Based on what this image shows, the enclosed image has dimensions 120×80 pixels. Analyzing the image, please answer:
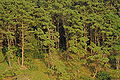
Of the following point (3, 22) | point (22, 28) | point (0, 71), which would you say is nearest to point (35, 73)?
point (0, 71)

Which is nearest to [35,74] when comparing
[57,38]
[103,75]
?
[57,38]

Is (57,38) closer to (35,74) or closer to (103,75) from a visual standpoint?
(35,74)

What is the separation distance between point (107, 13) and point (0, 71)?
18939mm

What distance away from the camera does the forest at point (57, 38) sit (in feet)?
95.8

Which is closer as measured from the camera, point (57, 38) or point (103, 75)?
point (103, 75)

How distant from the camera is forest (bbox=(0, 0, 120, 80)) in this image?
29198 mm

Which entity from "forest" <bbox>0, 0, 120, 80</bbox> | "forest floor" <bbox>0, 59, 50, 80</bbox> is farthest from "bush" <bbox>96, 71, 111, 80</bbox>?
"forest floor" <bbox>0, 59, 50, 80</bbox>

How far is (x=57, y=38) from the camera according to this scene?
33156 mm

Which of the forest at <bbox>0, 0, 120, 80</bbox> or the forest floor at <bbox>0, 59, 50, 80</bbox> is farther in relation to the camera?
the forest at <bbox>0, 0, 120, 80</bbox>

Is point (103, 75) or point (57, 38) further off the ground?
point (57, 38)

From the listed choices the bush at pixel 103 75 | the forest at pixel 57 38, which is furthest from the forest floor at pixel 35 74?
the bush at pixel 103 75

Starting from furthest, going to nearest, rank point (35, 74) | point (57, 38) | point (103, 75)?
point (57, 38) < point (35, 74) < point (103, 75)

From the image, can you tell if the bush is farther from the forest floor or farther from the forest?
the forest floor

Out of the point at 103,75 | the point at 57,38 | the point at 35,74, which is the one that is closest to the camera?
the point at 103,75
